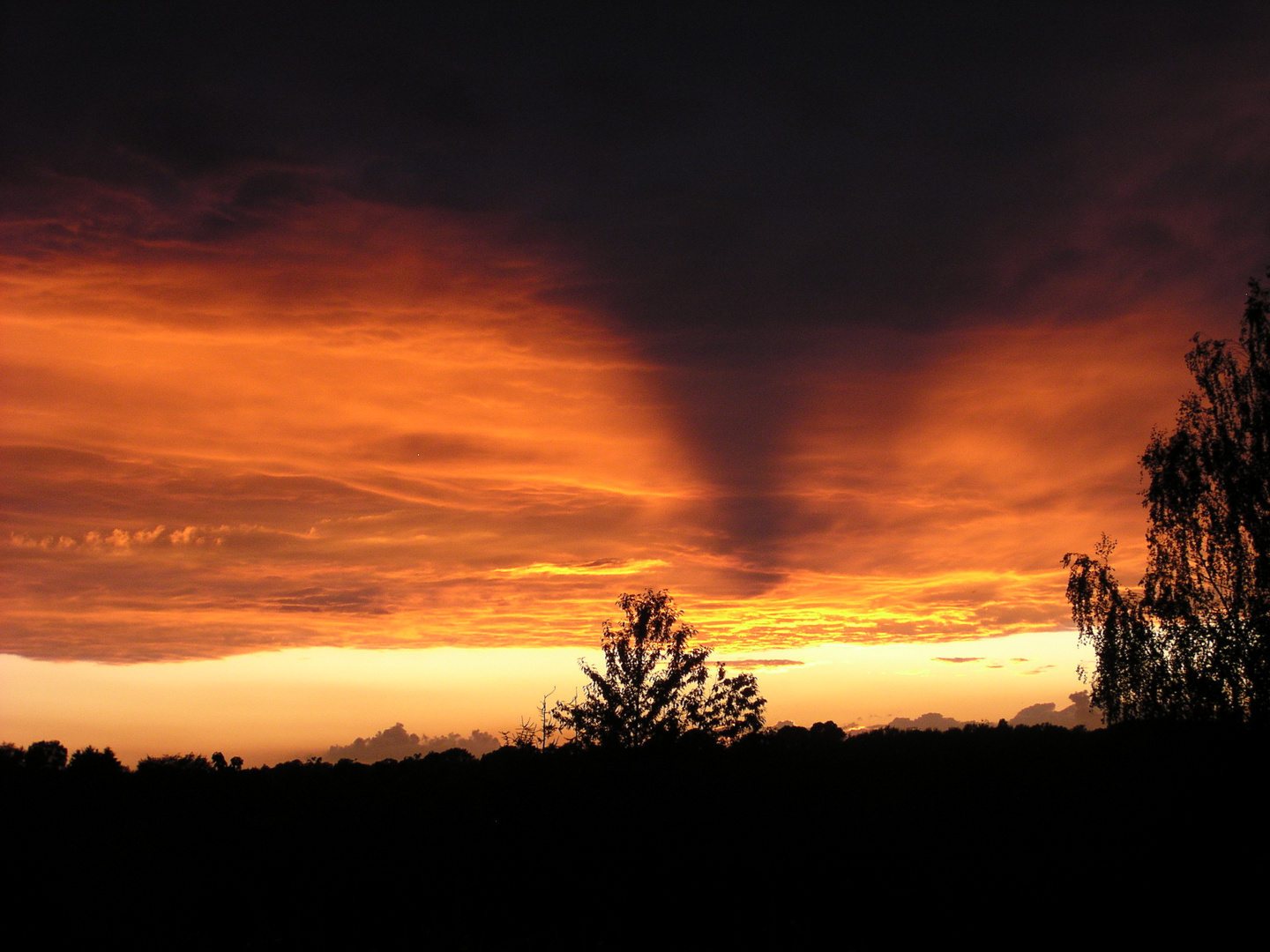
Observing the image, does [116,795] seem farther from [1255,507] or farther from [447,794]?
[1255,507]

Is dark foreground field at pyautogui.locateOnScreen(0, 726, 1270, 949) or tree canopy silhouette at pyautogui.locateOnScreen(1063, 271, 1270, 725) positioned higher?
tree canopy silhouette at pyautogui.locateOnScreen(1063, 271, 1270, 725)

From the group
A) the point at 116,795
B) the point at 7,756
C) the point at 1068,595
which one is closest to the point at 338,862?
the point at 116,795

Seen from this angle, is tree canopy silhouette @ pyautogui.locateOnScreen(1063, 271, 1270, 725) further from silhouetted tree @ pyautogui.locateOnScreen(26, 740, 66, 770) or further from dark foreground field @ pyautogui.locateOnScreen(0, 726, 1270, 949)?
silhouetted tree @ pyautogui.locateOnScreen(26, 740, 66, 770)

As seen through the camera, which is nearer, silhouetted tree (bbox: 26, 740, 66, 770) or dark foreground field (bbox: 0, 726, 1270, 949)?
dark foreground field (bbox: 0, 726, 1270, 949)

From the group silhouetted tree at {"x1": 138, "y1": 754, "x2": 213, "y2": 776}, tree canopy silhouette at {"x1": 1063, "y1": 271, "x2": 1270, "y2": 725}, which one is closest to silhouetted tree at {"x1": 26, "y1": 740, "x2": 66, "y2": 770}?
silhouetted tree at {"x1": 138, "y1": 754, "x2": 213, "y2": 776}

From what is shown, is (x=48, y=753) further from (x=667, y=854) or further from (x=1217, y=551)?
(x=1217, y=551)

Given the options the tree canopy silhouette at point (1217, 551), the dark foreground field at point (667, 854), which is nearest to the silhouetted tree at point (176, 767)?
the dark foreground field at point (667, 854)

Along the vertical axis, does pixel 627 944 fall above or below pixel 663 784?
below

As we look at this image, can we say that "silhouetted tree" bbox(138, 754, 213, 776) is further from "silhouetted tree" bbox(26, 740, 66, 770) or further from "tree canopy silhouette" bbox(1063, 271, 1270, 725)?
"tree canopy silhouette" bbox(1063, 271, 1270, 725)

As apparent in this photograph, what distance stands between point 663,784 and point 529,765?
859cm

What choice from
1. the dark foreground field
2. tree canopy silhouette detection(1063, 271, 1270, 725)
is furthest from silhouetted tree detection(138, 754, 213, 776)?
tree canopy silhouette detection(1063, 271, 1270, 725)

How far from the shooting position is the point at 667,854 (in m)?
28.2

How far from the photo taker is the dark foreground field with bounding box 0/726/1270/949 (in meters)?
22.1

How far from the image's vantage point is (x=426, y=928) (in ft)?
74.9
